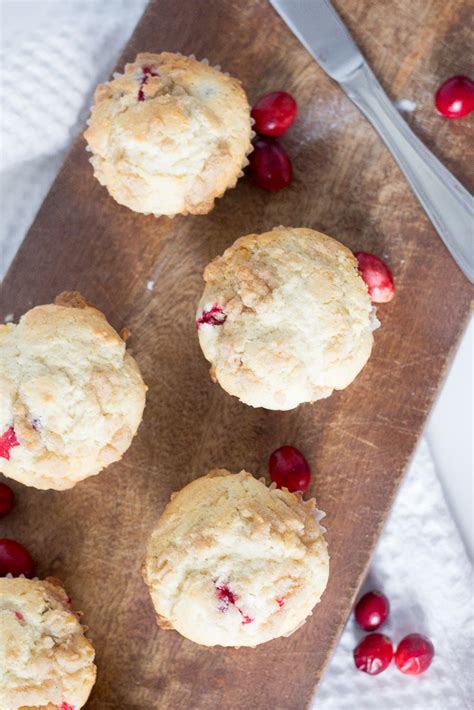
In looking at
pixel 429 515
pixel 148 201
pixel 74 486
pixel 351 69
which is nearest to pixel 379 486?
pixel 429 515

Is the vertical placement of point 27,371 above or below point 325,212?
below

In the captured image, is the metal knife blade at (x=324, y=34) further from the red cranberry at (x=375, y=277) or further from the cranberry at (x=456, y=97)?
the red cranberry at (x=375, y=277)

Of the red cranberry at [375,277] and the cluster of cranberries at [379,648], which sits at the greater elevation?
the red cranberry at [375,277]

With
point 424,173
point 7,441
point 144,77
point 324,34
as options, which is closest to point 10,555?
point 7,441

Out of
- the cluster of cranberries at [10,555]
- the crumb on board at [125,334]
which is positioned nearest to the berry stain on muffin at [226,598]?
the cluster of cranberries at [10,555]

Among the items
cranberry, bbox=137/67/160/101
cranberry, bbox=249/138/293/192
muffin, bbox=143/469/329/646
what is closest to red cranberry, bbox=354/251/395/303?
cranberry, bbox=249/138/293/192

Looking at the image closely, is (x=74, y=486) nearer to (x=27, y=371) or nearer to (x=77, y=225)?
(x=27, y=371)

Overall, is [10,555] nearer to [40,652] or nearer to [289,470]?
[40,652]
